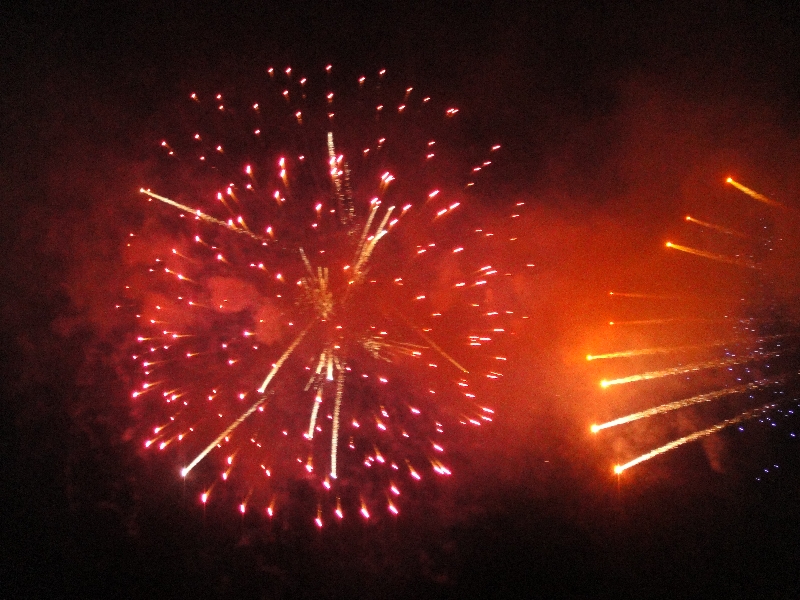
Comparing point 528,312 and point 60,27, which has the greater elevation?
point 60,27

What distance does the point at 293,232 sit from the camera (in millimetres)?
3127

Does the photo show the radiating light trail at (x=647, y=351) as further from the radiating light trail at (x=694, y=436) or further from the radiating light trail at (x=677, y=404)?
the radiating light trail at (x=694, y=436)

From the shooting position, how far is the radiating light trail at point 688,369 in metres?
3.19

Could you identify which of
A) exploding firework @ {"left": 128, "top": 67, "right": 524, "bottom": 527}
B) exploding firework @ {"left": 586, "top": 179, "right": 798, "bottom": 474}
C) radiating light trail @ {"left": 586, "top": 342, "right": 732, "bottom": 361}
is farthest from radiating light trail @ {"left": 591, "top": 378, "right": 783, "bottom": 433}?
exploding firework @ {"left": 128, "top": 67, "right": 524, "bottom": 527}

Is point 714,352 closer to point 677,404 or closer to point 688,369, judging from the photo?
point 688,369

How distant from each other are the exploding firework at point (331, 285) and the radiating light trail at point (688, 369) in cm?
78

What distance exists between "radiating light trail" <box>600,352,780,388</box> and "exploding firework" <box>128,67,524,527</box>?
0.78 m

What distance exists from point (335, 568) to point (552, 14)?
12.5 feet

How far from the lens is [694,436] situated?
3.15 metres

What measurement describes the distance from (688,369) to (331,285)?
92.1 inches

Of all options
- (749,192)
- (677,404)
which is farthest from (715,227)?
(677,404)

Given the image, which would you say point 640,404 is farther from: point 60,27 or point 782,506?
point 60,27

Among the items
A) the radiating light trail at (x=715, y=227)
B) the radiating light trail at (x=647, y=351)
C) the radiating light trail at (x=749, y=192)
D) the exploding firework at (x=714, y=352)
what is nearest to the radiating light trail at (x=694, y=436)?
the exploding firework at (x=714, y=352)

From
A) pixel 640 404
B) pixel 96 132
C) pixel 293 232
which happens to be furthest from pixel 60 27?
pixel 640 404
